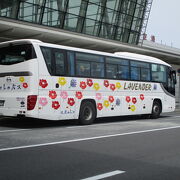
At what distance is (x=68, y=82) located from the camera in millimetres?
13422

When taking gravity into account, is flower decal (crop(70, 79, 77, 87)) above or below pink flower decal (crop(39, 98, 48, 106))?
above

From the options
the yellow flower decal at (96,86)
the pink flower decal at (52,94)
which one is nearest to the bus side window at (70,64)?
the pink flower decal at (52,94)

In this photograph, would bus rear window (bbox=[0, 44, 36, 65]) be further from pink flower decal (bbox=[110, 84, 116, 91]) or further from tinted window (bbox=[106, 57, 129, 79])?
pink flower decal (bbox=[110, 84, 116, 91])

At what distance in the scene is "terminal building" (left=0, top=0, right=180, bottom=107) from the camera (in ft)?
67.7

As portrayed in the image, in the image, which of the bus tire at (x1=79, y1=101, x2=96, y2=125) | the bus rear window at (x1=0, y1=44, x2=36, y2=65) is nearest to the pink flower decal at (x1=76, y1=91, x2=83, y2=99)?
the bus tire at (x1=79, y1=101, x2=96, y2=125)

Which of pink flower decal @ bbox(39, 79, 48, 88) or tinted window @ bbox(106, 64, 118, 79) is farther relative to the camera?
tinted window @ bbox(106, 64, 118, 79)

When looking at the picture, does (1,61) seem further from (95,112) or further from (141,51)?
(141,51)

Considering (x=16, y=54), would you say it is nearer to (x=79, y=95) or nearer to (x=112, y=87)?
(x=79, y=95)

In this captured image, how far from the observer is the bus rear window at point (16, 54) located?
1241 cm

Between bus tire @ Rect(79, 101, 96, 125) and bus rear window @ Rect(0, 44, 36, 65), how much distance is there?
310cm

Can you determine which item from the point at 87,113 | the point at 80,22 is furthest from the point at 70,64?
the point at 80,22

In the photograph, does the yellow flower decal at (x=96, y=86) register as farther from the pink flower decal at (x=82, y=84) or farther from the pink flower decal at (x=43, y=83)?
the pink flower decal at (x=43, y=83)

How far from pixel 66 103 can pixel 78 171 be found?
7483 mm

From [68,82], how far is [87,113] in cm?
174
